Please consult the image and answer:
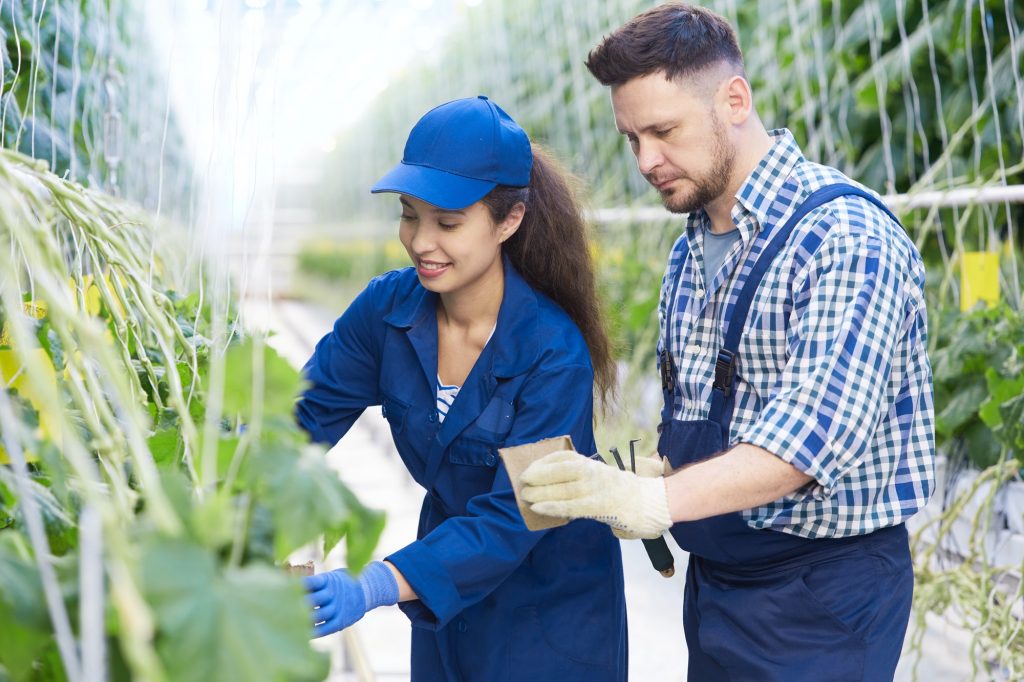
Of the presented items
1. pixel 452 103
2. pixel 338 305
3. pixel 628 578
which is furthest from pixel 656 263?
pixel 338 305

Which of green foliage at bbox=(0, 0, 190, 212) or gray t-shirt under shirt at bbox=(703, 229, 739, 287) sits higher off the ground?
green foliage at bbox=(0, 0, 190, 212)

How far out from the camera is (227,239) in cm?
97

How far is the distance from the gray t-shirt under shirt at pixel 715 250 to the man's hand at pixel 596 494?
0.40 m

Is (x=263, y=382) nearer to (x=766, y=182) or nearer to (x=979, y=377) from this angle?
(x=766, y=182)

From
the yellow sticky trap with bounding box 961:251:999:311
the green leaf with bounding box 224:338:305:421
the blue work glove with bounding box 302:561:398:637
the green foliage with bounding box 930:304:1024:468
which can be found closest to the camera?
the green leaf with bounding box 224:338:305:421

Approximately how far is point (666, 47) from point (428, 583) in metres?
0.73

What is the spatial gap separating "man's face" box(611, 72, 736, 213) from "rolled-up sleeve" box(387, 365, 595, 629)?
0.28 m

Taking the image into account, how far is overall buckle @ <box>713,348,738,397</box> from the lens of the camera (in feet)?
4.67

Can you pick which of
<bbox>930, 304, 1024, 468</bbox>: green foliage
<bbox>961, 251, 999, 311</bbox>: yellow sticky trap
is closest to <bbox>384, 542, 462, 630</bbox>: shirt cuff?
<bbox>930, 304, 1024, 468</bbox>: green foliage

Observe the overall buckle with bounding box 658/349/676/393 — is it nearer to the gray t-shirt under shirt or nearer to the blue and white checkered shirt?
the blue and white checkered shirt

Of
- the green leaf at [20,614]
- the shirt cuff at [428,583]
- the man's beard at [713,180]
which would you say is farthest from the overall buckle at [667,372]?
the green leaf at [20,614]

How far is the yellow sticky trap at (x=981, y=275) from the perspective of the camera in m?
2.83

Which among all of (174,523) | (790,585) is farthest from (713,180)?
(174,523)

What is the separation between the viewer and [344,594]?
117 cm
